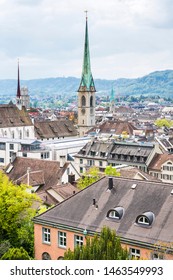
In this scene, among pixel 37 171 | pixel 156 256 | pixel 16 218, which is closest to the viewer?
pixel 156 256

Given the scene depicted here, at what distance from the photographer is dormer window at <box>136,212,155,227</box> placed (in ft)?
121

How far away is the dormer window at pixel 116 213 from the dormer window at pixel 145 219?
1.73m

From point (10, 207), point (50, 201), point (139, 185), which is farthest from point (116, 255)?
point (50, 201)

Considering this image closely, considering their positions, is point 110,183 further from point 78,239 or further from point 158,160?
point 158,160

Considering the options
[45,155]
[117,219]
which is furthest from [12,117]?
[117,219]

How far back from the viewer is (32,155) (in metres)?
96.5

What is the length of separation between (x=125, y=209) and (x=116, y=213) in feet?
2.91

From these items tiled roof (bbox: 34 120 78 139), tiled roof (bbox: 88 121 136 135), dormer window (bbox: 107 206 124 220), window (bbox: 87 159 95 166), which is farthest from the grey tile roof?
tiled roof (bbox: 88 121 136 135)

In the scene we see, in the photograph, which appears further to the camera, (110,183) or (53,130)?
(53,130)

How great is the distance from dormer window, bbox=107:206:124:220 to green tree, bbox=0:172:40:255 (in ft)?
30.4

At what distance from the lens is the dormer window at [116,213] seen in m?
38.7

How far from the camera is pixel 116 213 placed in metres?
38.8

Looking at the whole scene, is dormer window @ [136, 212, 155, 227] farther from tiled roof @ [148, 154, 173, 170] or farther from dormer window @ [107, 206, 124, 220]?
tiled roof @ [148, 154, 173, 170]

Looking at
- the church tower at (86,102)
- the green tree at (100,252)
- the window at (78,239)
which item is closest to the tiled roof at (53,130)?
the church tower at (86,102)
